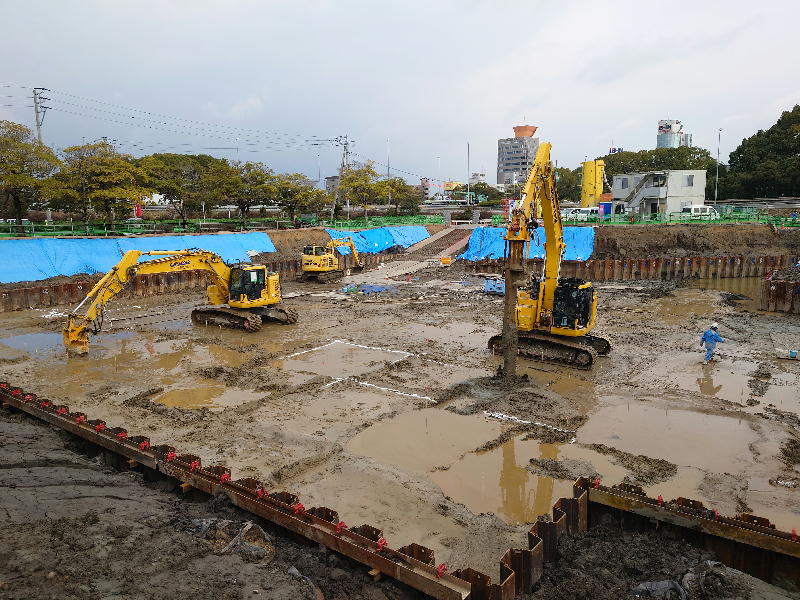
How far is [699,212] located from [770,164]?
1286cm

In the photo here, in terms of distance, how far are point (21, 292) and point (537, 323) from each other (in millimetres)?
21507

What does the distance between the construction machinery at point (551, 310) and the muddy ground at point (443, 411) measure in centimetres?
60

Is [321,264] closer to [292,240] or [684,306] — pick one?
[292,240]

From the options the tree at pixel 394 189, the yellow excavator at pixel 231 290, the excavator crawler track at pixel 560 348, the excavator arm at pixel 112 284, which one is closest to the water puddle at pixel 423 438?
the excavator crawler track at pixel 560 348

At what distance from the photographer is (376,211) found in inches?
2699

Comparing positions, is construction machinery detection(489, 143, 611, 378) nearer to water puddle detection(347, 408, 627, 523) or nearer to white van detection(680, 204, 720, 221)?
water puddle detection(347, 408, 627, 523)

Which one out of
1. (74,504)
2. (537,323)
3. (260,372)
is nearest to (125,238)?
(260,372)

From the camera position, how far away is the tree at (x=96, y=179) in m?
33.2

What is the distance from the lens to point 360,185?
54719 millimetres

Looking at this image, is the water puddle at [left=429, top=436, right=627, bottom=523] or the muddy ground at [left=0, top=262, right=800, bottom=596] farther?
the muddy ground at [left=0, top=262, right=800, bottom=596]

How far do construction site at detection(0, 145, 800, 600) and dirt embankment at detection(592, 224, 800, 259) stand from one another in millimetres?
13939

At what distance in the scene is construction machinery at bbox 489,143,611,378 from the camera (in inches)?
544

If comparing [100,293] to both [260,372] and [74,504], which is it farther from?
[74,504]

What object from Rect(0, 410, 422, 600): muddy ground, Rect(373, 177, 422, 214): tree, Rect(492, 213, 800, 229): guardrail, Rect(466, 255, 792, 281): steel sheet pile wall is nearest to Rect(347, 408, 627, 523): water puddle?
Rect(0, 410, 422, 600): muddy ground
